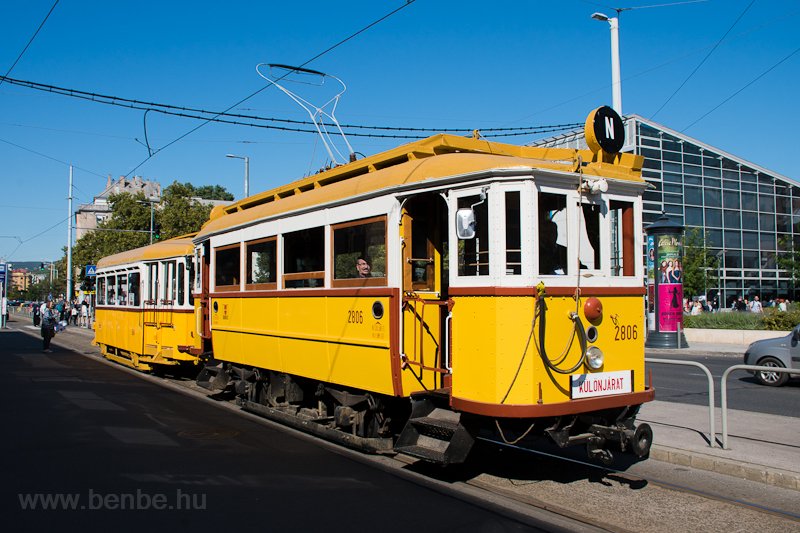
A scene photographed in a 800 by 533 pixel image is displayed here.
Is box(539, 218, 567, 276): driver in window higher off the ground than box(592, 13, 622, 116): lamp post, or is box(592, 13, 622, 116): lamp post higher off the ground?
box(592, 13, 622, 116): lamp post

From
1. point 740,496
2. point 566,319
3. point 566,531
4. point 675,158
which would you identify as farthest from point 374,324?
point 675,158

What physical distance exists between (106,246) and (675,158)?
128 ft

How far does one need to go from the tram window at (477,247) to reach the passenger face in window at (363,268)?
1.33 metres

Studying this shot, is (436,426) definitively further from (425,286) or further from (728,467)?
(728,467)

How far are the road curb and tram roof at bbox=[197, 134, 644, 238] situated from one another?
3.16 m

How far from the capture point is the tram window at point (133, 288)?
1850cm

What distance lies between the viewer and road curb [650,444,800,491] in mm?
6906

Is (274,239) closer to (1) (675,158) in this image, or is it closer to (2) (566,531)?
(2) (566,531)

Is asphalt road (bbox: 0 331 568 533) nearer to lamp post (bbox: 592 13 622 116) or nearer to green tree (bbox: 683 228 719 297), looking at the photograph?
lamp post (bbox: 592 13 622 116)

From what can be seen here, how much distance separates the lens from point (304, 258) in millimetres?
9180

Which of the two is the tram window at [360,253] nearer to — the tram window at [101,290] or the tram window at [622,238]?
the tram window at [622,238]

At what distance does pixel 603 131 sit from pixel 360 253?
3015mm

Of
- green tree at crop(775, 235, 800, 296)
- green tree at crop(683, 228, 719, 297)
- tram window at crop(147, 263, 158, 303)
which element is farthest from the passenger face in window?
green tree at crop(775, 235, 800, 296)

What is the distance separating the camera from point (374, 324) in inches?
298
